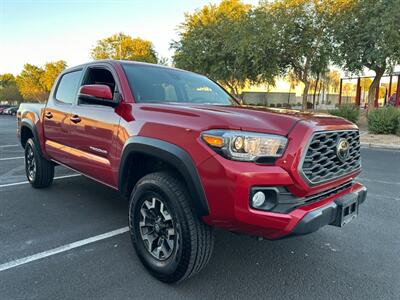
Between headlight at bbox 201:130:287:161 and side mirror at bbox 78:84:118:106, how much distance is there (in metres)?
1.38

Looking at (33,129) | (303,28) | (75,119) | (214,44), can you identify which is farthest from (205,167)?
(214,44)

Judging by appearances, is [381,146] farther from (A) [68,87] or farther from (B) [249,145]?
(B) [249,145]

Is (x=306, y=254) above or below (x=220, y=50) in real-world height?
below

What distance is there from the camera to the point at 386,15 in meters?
16.1

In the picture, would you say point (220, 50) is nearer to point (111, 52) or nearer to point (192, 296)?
point (192, 296)

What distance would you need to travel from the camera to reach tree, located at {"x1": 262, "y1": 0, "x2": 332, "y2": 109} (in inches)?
745

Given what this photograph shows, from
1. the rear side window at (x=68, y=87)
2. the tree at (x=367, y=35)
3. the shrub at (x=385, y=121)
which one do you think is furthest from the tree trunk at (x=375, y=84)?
the rear side window at (x=68, y=87)

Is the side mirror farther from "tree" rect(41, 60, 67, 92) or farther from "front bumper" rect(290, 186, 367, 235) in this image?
"tree" rect(41, 60, 67, 92)

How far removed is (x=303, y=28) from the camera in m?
19.6

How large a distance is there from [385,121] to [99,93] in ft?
48.6

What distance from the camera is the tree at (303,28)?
18.9 metres

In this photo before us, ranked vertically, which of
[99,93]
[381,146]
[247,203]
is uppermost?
[99,93]

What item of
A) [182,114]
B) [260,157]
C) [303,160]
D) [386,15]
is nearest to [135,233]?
[182,114]

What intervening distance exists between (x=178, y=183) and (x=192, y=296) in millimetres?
878
